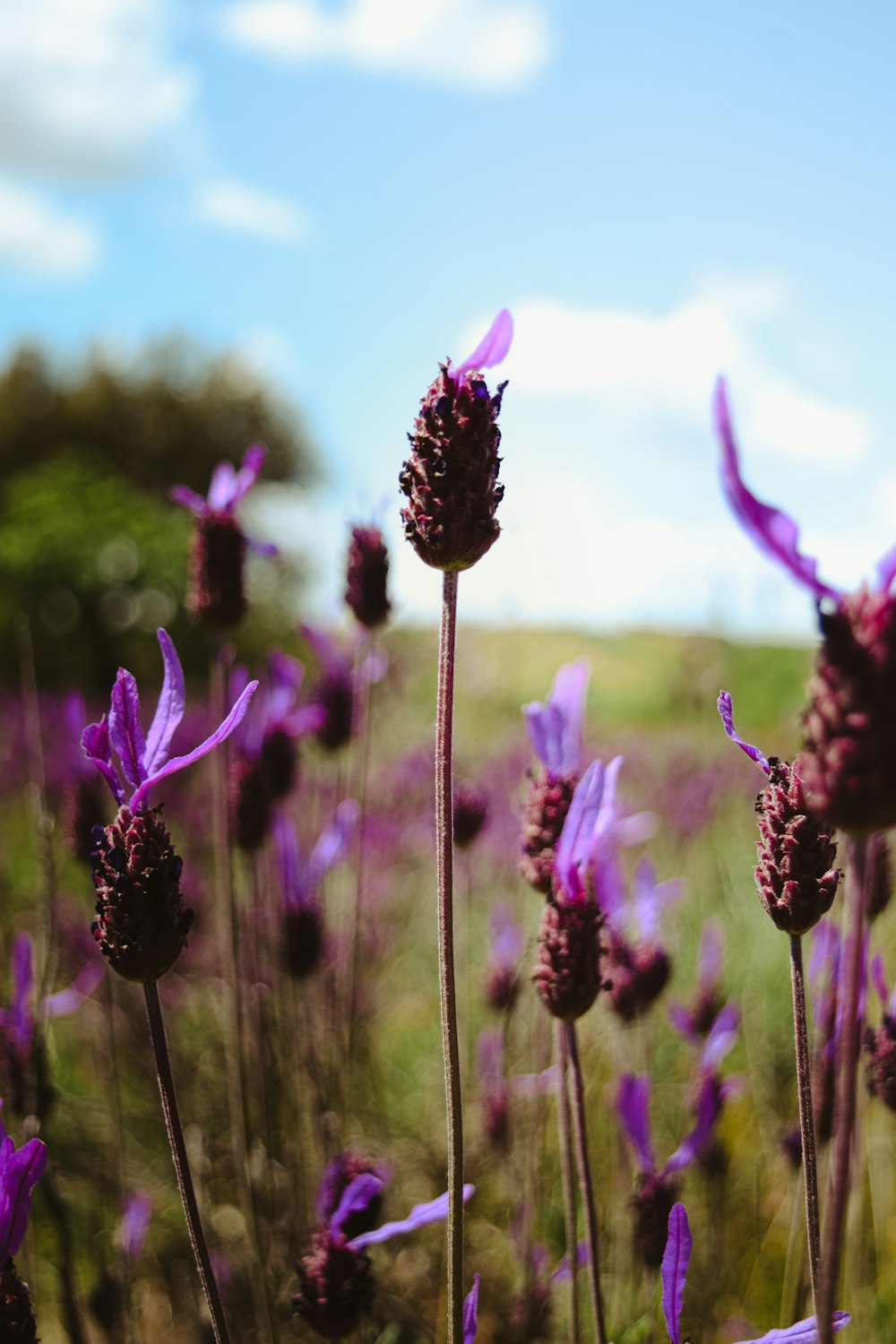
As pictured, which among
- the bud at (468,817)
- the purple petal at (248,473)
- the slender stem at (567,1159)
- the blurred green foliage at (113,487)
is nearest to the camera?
the slender stem at (567,1159)

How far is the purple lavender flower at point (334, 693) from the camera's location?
7.66 feet

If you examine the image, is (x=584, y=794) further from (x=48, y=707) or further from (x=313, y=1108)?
(x=48, y=707)

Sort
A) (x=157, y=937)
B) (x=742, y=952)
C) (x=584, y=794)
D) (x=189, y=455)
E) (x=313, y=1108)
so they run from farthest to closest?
1. (x=189, y=455)
2. (x=742, y=952)
3. (x=313, y=1108)
4. (x=584, y=794)
5. (x=157, y=937)

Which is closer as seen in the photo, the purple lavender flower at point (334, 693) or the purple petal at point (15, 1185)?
the purple petal at point (15, 1185)

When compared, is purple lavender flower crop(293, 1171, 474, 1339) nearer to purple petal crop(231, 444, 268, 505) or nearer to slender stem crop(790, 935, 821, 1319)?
slender stem crop(790, 935, 821, 1319)

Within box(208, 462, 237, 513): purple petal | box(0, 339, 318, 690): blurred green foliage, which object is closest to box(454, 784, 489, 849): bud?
box(208, 462, 237, 513): purple petal

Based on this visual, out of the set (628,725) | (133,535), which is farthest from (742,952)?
(628,725)

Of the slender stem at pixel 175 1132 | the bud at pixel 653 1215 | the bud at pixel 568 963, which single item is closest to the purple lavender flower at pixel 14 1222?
the slender stem at pixel 175 1132

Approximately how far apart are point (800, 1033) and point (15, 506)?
12.9 metres

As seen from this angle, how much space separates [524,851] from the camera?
1.24m

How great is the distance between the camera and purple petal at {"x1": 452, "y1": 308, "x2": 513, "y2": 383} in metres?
0.95

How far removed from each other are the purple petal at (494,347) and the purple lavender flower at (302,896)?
1.22 m

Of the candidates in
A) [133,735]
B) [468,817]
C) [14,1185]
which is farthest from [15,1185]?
[468,817]

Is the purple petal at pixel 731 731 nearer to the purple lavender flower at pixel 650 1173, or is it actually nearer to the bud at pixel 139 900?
the bud at pixel 139 900
